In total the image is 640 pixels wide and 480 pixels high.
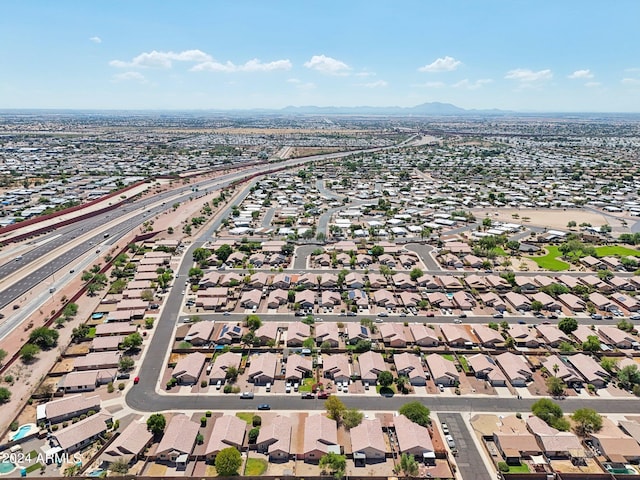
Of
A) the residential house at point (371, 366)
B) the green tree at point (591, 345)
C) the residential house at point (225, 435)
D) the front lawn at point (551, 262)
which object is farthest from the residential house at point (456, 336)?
the front lawn at point (551, 262)

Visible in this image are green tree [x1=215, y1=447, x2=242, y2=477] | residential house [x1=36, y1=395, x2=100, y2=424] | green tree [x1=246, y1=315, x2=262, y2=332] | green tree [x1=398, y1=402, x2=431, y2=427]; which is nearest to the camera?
green tree [x1=215, y1=447, x2=242, y2=477]

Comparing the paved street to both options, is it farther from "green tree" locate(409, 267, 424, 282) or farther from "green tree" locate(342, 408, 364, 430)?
"green tree" locate(409, 267, 424, 282)

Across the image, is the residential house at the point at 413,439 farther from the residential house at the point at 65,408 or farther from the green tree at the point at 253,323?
the residential house at the point at 65,408

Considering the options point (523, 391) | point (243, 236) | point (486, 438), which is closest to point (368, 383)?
point (486, 438)

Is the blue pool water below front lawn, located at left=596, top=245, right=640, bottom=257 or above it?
below

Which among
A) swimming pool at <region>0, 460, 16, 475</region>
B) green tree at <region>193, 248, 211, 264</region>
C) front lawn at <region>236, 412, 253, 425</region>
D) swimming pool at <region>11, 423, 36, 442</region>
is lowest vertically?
front lawn at <region>236, 412, 253, 425</region>

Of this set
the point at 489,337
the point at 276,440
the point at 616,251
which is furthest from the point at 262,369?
the point at 616,251

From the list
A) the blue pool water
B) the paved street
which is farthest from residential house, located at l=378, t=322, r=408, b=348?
the blue pool water
